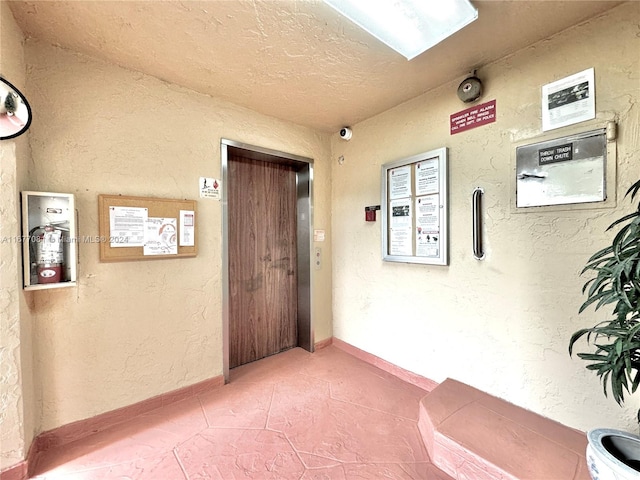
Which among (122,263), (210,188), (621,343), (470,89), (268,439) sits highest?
(470,89)

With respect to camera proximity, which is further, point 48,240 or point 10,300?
point 48,240

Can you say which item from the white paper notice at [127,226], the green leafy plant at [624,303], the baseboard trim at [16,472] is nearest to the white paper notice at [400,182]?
the green leafy plant at [624,303]

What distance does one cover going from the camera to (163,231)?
6.16ft

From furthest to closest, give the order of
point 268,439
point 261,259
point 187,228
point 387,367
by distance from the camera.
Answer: point 261,259
point 387,367
point 187,228
point 268,439

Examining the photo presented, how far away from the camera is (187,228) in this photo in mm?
1983

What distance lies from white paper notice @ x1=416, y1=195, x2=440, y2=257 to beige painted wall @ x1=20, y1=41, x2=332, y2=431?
1597mm

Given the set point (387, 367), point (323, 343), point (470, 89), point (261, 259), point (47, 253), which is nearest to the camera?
point (47, 253)

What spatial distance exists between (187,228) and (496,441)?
7.48 ft

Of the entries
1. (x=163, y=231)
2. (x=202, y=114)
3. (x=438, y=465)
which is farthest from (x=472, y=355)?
(x=202, y=114)

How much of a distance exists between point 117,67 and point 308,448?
261 cm

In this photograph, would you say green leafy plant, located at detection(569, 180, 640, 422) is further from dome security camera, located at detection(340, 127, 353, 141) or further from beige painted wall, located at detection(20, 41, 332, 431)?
beige painted wall, located at detection(20, 41, 332, 431)

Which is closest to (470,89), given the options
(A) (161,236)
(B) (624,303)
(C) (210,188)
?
(B) (624,303)

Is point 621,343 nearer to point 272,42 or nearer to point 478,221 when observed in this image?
point 478,221

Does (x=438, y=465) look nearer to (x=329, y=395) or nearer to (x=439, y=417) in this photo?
(x=439, y=417)
